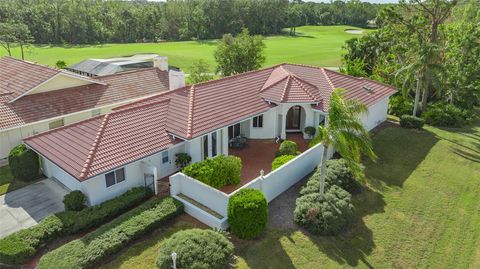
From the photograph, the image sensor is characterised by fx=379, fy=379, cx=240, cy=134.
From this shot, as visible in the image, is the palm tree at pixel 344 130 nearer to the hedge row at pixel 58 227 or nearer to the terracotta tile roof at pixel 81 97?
the hedge row at pixel 58 227

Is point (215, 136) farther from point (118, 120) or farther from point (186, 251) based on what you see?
point (186, 251)

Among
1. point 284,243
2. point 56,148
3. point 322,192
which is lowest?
point 284,243

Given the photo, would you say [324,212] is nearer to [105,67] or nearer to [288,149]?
[288,149]

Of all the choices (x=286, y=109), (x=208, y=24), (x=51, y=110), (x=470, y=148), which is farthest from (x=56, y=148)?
(x=208, y=24)

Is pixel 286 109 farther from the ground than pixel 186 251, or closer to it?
farther from the ground

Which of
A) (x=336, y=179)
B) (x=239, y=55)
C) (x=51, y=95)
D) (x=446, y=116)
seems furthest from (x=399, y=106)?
(x=51, y=95)

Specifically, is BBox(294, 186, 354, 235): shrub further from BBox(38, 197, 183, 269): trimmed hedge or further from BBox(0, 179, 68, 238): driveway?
BBox(0, 179, 68, 238): driveway
